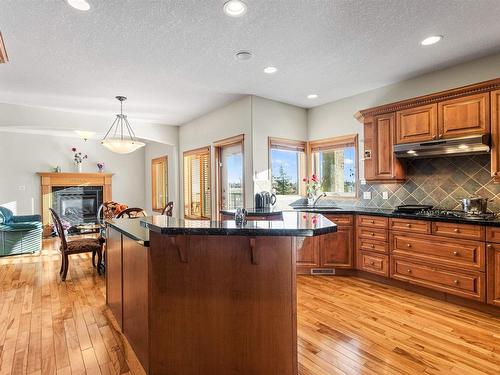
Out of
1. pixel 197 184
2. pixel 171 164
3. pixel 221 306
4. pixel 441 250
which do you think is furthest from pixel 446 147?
pixel 171 164

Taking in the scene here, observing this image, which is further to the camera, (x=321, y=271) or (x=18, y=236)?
(x=18, y=236)

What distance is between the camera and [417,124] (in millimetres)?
3473

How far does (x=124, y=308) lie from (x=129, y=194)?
23.0ft

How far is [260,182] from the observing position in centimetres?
449

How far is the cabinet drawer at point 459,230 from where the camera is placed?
284 centimetres

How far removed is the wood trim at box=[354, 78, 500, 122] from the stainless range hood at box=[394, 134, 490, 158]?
1.57 ft

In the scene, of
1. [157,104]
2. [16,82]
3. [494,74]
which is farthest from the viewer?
[157,104]

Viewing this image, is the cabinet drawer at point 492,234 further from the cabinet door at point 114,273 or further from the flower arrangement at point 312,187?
the cabinet door at point 114,273

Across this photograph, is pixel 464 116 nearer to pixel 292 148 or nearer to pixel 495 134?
pixel 495 134

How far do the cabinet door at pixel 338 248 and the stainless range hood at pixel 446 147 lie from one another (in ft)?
4.05

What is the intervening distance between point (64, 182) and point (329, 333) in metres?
8.03

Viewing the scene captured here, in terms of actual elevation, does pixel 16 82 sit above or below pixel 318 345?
above

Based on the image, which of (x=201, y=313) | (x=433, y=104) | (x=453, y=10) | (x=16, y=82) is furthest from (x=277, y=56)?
(x=16, y=82)

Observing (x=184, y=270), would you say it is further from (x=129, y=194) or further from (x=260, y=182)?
(x=129, y=194)
